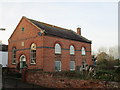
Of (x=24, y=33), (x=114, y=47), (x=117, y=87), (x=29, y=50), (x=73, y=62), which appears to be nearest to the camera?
(x=117, y=87)

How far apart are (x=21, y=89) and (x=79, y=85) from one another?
539 cm

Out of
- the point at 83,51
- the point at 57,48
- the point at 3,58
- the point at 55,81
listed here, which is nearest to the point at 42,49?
the point at 57,48

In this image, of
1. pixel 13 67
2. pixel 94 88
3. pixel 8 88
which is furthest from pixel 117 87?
pixel 13 67

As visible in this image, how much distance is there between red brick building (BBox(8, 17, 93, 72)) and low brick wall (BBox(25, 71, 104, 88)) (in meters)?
4.23

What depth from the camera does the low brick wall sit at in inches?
366

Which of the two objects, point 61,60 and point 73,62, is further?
point 73,62

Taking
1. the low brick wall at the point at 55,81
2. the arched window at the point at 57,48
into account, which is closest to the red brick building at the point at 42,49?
the arched window at the point at 57,48

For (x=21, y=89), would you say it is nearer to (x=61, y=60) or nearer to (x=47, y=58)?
(x=47, y=58)

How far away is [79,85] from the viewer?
32.3 ft

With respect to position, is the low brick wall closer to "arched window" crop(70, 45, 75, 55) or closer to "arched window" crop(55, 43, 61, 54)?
"arched window" crop(55, 43, 61, 54)

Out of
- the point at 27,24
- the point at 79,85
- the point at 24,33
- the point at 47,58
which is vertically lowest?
the point at 79,85

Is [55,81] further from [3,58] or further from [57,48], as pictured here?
[3,58]

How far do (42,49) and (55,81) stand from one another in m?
7.75

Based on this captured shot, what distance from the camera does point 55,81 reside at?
11.6 meters
